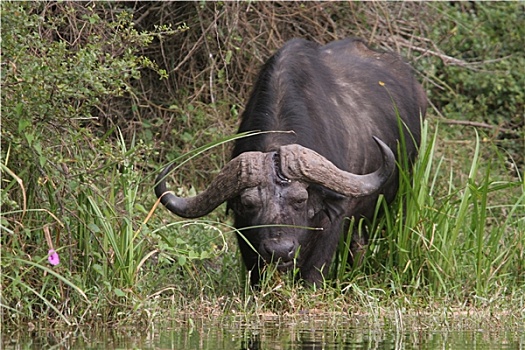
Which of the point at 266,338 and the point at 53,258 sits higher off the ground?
the point at 53,258

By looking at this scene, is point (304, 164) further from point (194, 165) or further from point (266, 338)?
point (194, 165)

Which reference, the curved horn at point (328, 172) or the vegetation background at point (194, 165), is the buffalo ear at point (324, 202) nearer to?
the curved horn at point (328, 172)

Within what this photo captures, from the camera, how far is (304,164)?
729cm

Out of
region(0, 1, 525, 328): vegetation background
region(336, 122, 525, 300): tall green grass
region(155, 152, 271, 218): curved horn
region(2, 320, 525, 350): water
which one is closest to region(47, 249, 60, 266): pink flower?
region(0, 1, 525, 328): vegetation background

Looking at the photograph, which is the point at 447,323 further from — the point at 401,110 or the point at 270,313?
the point at 401,110

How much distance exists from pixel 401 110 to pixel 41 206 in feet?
12.2

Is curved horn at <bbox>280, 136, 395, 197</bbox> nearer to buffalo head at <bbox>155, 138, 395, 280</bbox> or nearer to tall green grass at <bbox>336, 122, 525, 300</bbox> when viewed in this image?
buffalo head at <bbox>155, 138, 395, 280</bbox>

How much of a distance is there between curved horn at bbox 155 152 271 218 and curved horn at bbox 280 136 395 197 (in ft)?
0.56

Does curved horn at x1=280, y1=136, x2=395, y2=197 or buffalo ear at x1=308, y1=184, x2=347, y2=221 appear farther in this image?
buffalo ear at x1=308, y1=184, x2=347, y2=221

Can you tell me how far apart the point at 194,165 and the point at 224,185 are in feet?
9.67

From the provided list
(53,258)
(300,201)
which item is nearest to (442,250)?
(300,201)

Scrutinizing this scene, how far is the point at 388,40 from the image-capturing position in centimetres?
1153

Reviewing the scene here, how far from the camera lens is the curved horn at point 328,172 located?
287 inches

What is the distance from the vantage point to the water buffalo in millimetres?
7266
